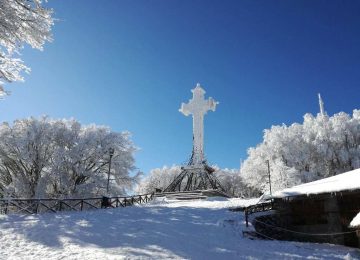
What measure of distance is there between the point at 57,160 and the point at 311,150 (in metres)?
36.1

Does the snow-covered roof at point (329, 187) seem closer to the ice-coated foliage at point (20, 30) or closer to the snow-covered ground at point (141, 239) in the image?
the snow-covered ground at point (141, 239)

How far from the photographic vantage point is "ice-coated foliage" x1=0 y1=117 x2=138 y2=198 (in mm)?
39938

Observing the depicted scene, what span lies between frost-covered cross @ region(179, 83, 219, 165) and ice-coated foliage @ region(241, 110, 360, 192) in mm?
15699

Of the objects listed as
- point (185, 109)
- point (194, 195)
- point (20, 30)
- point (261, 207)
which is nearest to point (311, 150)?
point (185, 109)

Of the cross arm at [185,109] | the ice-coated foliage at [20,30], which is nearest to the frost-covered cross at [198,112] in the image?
the cross arm at [185,109]

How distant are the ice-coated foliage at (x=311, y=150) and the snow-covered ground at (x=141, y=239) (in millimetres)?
31188

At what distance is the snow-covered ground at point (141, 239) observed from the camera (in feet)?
45.6

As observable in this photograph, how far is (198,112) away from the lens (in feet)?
139

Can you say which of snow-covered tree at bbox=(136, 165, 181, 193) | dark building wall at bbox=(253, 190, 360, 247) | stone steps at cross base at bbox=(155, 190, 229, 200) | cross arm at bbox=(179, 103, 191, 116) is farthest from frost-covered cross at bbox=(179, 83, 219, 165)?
snow-covered tree at bbox=(136, 165, 181, 193)

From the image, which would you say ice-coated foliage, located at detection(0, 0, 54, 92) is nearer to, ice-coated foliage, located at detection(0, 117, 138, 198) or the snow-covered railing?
the snow-covered railing

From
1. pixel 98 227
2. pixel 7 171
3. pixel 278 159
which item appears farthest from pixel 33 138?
pixel 278 159

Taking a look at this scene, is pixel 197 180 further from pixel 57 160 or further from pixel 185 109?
pixel 57 160

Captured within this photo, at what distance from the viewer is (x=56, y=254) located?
1362cm

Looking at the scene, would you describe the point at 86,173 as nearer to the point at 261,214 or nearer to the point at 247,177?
the point at 261,214
